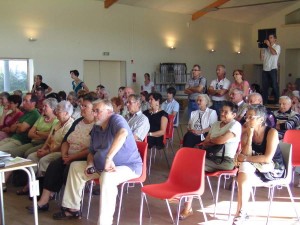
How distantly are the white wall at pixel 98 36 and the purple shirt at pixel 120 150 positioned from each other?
6.62m

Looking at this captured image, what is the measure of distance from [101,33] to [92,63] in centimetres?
85

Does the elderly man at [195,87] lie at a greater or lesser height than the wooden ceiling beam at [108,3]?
lesser

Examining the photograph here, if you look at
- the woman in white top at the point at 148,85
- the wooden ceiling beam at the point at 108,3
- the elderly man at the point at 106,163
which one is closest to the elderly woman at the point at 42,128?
the elderly man at the point at 106,163

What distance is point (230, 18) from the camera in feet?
49.5

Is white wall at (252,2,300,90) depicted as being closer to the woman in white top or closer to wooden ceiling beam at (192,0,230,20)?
wooden ceiling beam at (192,0,230,20)

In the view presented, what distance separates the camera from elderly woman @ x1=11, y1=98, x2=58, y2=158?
16.1ft

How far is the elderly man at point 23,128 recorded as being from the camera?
17.3ft

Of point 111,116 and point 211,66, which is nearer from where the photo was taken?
point 111,116

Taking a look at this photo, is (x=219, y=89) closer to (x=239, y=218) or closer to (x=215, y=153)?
(x=215, y=153)

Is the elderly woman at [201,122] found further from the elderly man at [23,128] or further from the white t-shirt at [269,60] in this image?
the white t-shirt at [269,60]

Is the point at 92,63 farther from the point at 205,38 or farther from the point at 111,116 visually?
the point at 111,116

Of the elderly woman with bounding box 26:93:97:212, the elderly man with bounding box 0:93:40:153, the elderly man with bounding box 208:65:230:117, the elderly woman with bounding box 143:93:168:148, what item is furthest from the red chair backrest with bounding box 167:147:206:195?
the elderly man with bounding box 208:65:230:117

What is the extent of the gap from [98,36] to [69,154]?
7451mm

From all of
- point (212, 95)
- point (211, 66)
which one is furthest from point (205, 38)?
point (212, 95)
